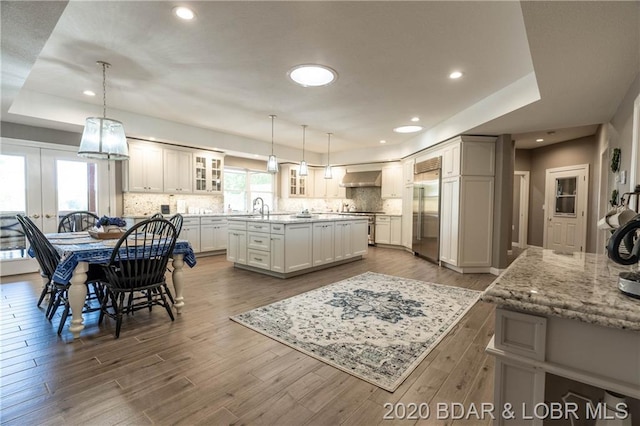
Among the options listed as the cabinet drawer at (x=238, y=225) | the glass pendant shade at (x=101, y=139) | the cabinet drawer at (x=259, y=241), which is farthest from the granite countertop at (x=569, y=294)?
the cabinet drawer at (x=238, y=225)

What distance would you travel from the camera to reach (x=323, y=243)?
17.0 feet

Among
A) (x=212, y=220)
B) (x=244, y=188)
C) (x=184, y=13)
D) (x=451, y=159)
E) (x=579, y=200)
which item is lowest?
(x=212, y=220)

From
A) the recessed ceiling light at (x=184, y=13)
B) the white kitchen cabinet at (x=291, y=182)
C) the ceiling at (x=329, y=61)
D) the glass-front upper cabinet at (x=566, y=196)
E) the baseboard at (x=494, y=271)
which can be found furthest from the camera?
the white kitchen cabinet at (x=291, y=182)

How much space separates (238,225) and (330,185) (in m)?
4.59

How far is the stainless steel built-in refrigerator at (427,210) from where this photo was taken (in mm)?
5734

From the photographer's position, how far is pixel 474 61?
3035mm

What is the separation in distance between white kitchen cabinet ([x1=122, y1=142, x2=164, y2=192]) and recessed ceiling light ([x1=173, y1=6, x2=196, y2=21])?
13.3 ft

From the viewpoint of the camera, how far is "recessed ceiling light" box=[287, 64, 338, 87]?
3262 millimetres

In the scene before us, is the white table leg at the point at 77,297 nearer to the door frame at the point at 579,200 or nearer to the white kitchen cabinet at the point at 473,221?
the white kitchen cabinet at the point at 473,221

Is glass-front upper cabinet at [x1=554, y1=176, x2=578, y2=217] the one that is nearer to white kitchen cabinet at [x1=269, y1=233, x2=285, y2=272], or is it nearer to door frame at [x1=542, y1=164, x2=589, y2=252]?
door frame at [x1=542, y1=164, x2=589, y2=252]

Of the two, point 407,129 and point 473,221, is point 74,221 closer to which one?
point 407,129

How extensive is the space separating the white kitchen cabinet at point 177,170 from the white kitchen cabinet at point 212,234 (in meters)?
0.83

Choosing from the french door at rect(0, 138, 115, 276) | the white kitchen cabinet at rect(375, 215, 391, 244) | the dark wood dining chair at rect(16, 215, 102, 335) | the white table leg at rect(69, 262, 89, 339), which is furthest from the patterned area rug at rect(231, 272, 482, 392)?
A: the french door at rect(0, 138, 115, 276)

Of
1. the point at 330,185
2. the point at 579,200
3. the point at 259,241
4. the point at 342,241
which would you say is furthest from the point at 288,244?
the point at 579,200
